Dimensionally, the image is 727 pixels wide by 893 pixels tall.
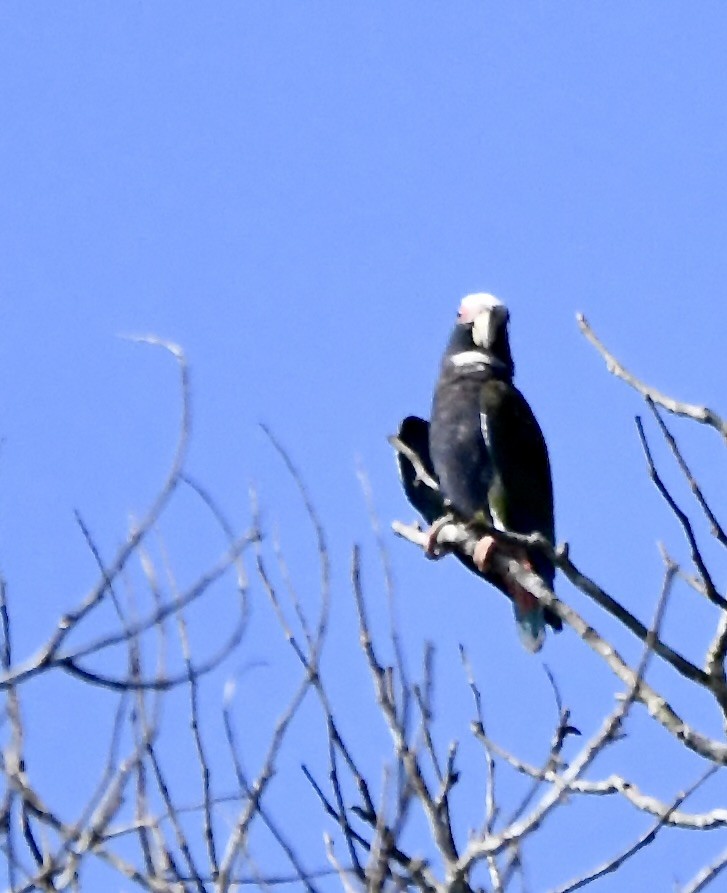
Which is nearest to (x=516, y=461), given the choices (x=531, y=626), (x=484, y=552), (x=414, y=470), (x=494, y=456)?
(x=494, y=456)

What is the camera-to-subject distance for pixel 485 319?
5375 mm

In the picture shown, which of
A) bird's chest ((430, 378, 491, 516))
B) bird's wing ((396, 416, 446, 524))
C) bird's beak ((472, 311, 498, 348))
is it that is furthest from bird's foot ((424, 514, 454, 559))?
bird's beak ((472, 311, 498, 348))

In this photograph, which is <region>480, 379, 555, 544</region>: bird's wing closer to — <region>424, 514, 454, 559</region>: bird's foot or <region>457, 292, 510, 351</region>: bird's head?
<region>457, 292, 510, 351</region>: bird's head

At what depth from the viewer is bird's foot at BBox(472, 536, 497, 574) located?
427 cm

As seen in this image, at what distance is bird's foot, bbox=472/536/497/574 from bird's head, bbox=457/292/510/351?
1.19 meters

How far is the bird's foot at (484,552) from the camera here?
4.27 meters

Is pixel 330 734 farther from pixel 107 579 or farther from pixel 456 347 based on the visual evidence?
pixel 456 347

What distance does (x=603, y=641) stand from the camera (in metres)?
2.73

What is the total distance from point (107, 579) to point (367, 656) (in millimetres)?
806

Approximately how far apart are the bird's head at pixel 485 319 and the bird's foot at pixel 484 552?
119 centimetres

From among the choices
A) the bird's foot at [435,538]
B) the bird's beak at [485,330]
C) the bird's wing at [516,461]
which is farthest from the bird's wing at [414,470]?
the bird's foot at [435,538]

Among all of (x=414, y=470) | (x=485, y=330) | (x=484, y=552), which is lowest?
(x=484, y=552)

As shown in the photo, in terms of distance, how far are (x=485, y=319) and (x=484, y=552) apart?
134 cm

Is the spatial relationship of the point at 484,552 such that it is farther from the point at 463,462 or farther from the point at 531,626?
the point at 463,462
